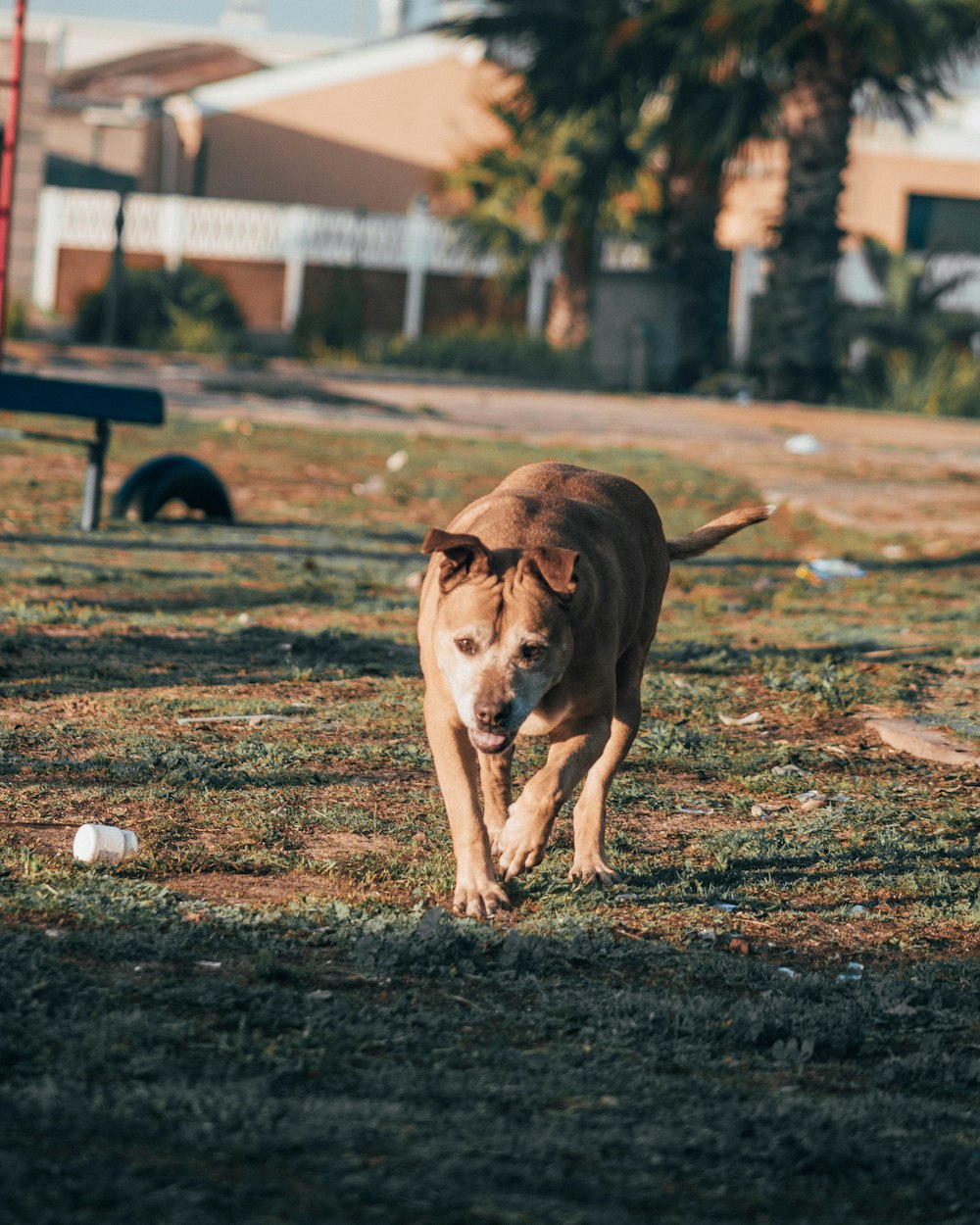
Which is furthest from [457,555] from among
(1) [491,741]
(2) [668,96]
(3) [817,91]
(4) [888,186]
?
(4) [888,186]

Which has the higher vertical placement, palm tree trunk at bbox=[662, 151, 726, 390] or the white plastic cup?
palm tree trunk at bbox=[662, 151, 726, 390]

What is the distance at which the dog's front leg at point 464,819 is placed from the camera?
14.5 ft

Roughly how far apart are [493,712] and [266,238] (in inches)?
1053

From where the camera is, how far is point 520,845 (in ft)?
14.5

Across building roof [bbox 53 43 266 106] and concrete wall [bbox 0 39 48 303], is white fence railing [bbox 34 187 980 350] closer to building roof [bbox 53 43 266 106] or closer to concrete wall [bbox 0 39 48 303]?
concrete wall [bbox 0 39 48 303]

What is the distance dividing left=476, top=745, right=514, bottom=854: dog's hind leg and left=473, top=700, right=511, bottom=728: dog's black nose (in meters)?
0.83

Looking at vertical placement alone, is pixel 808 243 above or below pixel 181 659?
above

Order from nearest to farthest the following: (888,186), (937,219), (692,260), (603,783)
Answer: (603,783)
(692,260)
(888,186)
(937,219)

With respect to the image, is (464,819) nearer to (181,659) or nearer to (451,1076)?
(451,1076)

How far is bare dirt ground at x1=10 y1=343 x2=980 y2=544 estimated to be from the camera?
13.2 metres

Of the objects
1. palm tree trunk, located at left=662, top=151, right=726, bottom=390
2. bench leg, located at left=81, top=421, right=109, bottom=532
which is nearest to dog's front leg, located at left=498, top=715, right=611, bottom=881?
bench leg, located at left=81, top=421, right=109, bottom=532

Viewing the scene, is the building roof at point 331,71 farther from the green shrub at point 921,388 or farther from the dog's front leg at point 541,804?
the dog's front leg at point 541,804

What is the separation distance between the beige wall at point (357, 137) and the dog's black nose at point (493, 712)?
32.5 meters

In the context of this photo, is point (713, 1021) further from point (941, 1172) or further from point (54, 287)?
point (54, 287)
